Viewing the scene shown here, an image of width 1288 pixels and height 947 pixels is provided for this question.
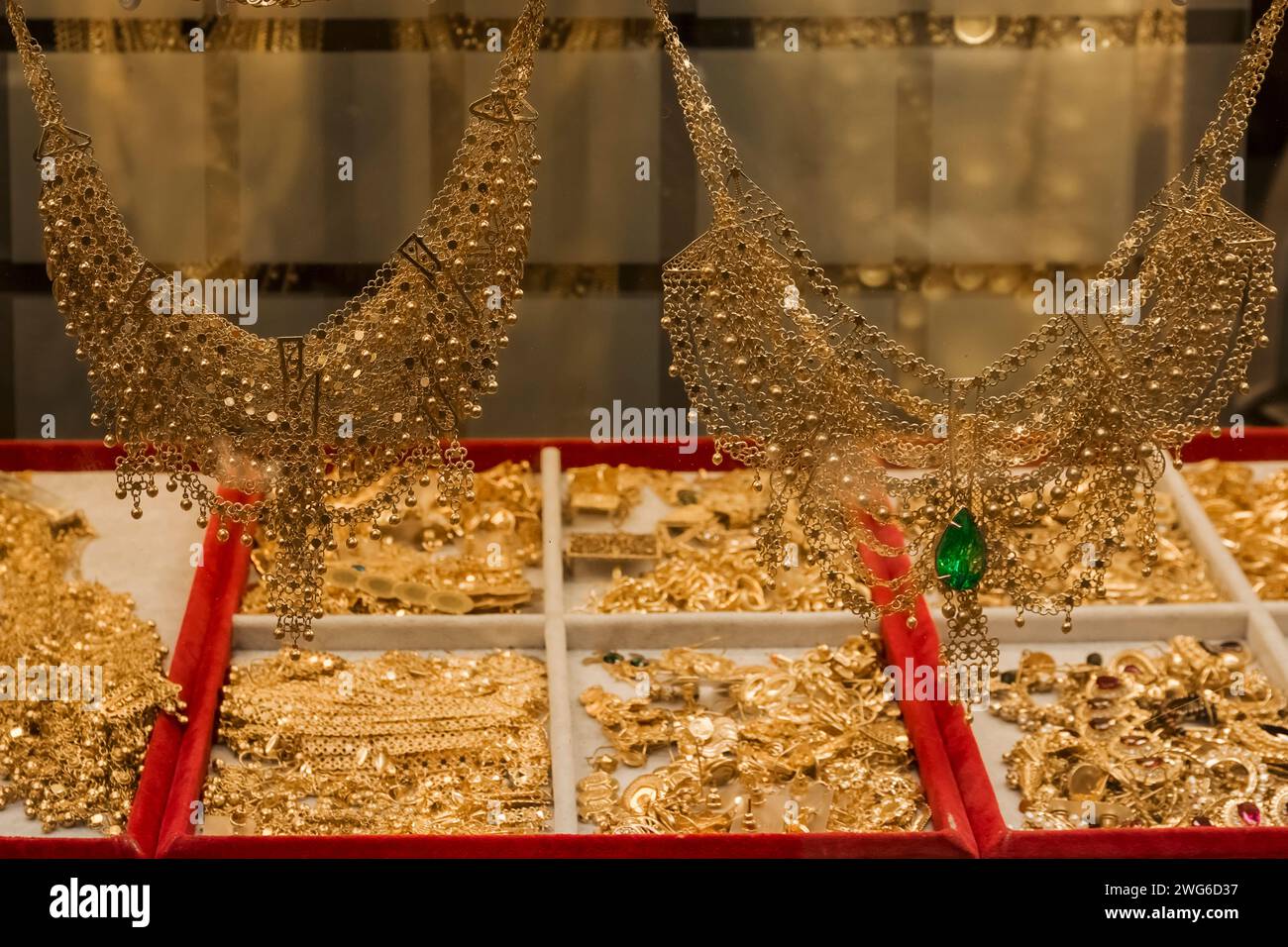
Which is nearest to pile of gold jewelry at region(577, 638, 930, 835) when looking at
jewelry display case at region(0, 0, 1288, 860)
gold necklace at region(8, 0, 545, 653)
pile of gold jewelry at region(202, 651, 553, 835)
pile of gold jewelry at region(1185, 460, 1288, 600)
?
jewelry display case at region(0, 0, 1288, 860)

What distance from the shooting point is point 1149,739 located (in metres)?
2.85

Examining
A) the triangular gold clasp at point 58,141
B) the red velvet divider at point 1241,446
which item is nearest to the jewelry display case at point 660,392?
the triangular gold clasp at point 58,141

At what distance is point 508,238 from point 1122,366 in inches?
35.8

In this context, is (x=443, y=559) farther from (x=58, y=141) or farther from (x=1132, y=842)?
(x=1132, y=842)

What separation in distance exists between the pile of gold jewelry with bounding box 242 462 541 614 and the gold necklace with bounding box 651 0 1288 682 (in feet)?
2.31

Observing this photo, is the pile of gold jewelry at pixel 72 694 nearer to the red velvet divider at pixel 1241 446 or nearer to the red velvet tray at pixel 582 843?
the red velvet tray at pixel 582 843

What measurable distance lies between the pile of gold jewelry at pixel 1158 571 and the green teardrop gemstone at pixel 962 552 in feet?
1.74

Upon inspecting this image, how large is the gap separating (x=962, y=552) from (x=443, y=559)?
3.61 ft

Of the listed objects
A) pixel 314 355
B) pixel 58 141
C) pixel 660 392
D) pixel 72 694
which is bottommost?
pixel 72 694

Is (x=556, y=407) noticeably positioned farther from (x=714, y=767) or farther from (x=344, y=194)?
(x=714, y=767)

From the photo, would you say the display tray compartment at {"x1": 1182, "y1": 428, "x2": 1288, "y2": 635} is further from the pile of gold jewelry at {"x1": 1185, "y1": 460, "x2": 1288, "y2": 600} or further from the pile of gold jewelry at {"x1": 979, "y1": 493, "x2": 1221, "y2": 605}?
the pile of gold jewelry at {"x1": 979, "y1": 493, "x2": 1221, "y2": 605}

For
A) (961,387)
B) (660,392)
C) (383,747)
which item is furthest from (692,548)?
(961,387)
